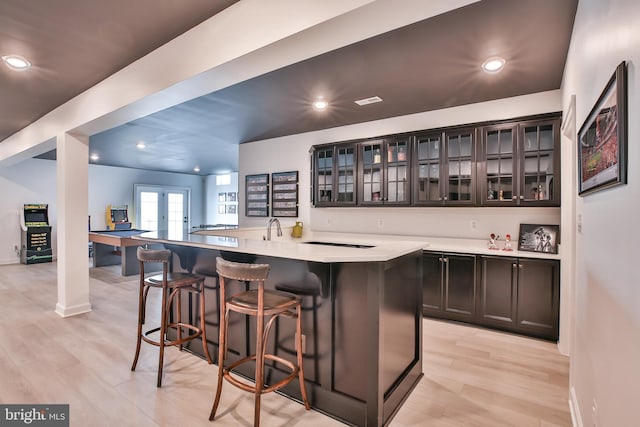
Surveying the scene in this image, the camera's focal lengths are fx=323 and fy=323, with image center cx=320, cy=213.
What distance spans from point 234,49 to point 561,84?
320 centimetres

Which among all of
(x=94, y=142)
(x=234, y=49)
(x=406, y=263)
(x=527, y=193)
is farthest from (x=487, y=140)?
(x=94, y=142)

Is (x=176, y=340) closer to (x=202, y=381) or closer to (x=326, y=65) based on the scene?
(x=202, y=381)

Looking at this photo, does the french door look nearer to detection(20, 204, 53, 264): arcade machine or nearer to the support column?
detection(20, 204, 53, 264): arcade machine

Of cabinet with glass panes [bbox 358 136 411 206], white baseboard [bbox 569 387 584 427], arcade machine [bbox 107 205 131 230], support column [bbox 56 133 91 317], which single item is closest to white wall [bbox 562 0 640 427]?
white baseboard [bbox 569 387 584 427]

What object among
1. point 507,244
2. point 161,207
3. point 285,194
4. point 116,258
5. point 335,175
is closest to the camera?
point 507,244

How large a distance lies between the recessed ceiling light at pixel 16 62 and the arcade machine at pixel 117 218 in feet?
21.8

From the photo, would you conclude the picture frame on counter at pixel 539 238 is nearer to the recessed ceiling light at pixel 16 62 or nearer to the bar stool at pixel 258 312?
the bar stool at pixel 258 312

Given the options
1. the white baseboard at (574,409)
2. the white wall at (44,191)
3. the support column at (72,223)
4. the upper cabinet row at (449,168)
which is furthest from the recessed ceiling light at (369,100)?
the white wall at (44,191)

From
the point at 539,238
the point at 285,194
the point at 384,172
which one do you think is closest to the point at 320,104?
the point at 384,172

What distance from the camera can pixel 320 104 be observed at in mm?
3889

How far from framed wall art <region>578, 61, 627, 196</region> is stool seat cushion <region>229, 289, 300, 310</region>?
5.53ft

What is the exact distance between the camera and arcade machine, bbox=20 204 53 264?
24.5 feet

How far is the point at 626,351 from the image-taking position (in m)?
1.09

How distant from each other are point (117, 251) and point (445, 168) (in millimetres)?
7056
